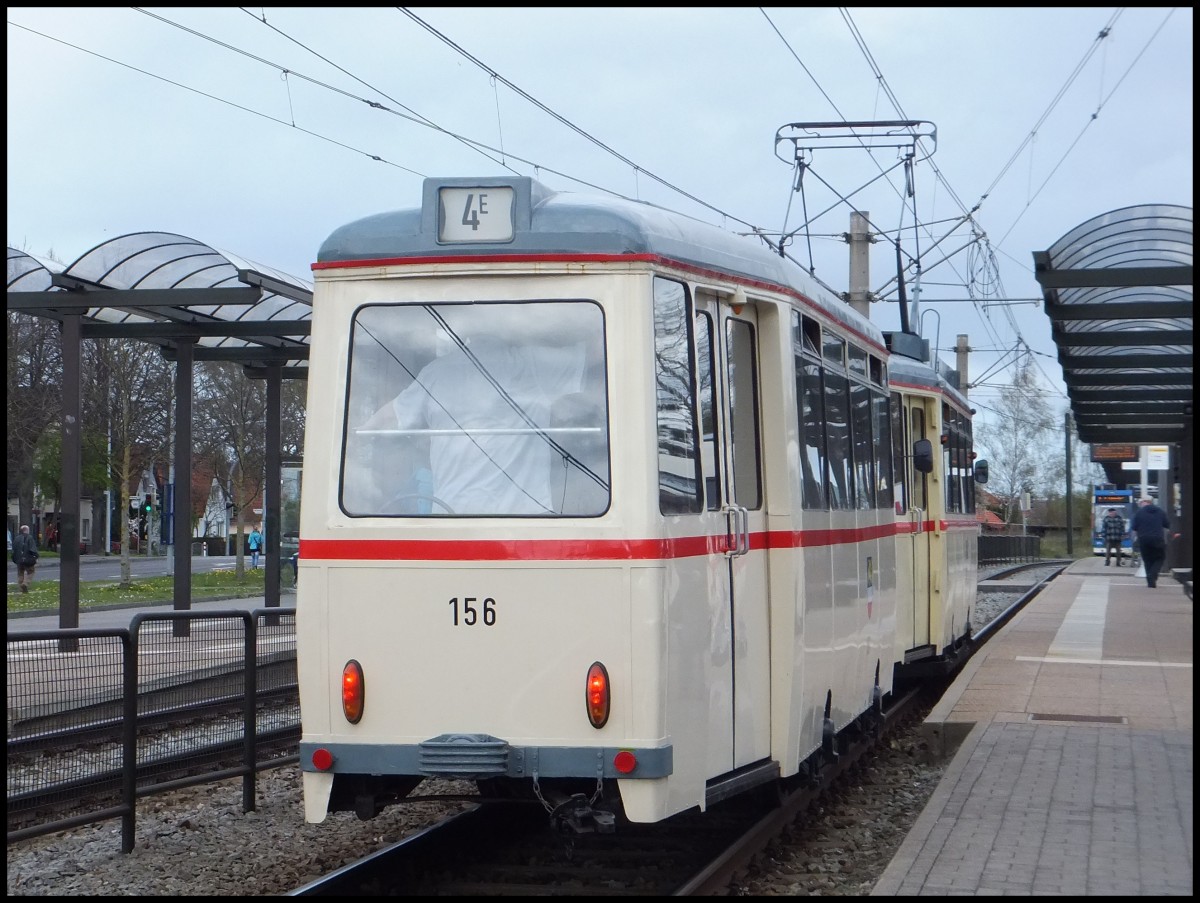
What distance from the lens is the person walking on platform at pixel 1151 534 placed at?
29.4 metres

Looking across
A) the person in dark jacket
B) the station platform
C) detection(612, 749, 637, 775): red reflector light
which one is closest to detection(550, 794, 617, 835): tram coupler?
detection(612, 749, 637, 775): red reflector light

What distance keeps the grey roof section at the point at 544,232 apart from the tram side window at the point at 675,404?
0.75 feet

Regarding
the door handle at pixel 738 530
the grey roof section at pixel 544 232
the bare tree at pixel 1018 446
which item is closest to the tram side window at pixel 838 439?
the door handle at pixel 738 530

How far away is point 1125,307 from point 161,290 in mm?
8956

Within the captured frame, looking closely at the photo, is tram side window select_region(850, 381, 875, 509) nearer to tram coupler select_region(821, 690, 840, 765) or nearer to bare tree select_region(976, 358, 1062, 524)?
tram coupler select_region(821, 690, 840, 765)

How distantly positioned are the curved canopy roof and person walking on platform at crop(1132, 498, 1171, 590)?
708 inches

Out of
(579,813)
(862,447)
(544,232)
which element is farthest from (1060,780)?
(544,232)

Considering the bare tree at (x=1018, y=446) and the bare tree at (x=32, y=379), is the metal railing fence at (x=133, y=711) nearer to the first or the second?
the bare tree at (x=32, y=379)

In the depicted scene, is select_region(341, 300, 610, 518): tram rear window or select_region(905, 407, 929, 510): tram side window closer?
select_region(341, 300, 610, 518): tram rear window

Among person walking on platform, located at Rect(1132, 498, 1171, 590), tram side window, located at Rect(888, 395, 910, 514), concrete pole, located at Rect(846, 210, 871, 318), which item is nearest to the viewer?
tram side window, located at Rect(888, 395, 910, 514)

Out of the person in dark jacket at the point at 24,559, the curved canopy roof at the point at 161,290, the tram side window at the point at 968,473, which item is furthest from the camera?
the person in dark jacket at the point at 24,559

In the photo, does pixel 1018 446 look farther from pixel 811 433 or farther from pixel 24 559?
pixel 811 433

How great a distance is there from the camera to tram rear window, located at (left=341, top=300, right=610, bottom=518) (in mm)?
6930

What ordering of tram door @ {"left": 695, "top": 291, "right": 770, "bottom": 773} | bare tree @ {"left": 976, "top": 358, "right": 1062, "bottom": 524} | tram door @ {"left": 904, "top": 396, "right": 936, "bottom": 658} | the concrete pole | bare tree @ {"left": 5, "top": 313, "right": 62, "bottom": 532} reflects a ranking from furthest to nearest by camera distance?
bare tree @ {"left": 976, "top": 358, "right": 1062, "bottom": 524}
bare tree @ {"left": 5, "top": 313, "right": 62, "bottom": 532}
the concrete pole
tram door @ {"left": 904, "top": 396, "right": 936, "bottom": 658}
tram door @ {"left": 695, "top": 291, "right": 770, "bottom": 773}
